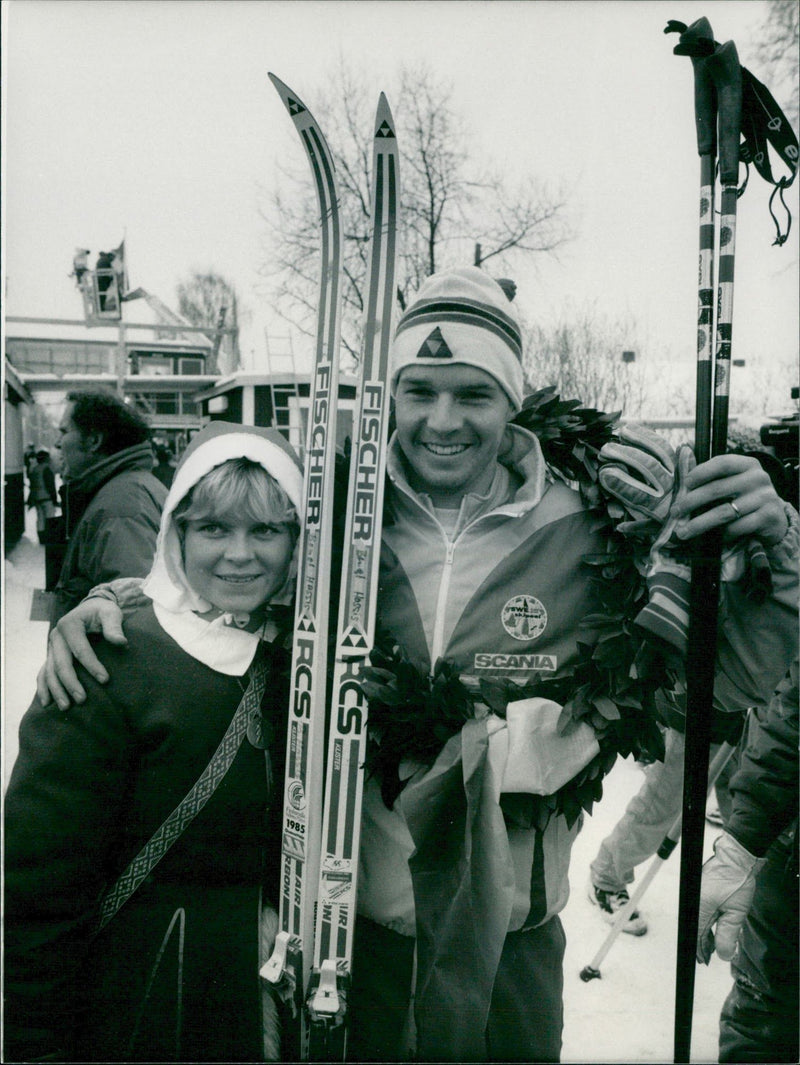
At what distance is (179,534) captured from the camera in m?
1.57

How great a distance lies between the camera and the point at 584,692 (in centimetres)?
150

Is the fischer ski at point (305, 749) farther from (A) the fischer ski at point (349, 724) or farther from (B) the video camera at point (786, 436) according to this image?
(B) the video camera at point (786, 436)

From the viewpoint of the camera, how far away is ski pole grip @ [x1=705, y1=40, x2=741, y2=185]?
4.48ft

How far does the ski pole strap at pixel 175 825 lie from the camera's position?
59.4 inches

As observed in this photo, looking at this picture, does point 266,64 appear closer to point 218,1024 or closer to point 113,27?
point 113,27

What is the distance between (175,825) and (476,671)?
0.66 meters

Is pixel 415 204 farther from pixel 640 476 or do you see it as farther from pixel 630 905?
pixel 630 905

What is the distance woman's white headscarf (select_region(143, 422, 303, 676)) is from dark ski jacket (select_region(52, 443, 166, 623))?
10.6 inches

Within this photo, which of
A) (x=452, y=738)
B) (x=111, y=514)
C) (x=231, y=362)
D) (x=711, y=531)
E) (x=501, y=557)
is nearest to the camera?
(x=711, y=531)

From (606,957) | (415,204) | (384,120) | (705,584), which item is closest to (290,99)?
(384,120)

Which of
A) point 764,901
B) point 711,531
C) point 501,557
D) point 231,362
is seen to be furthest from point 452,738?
point 231,362

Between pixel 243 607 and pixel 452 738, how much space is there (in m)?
0.48

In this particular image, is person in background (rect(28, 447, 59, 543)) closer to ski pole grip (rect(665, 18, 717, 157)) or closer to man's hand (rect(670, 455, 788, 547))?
man's hand (rect(670, 455, 788, 547))

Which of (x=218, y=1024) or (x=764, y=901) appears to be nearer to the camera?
(x=218, y=1024)
